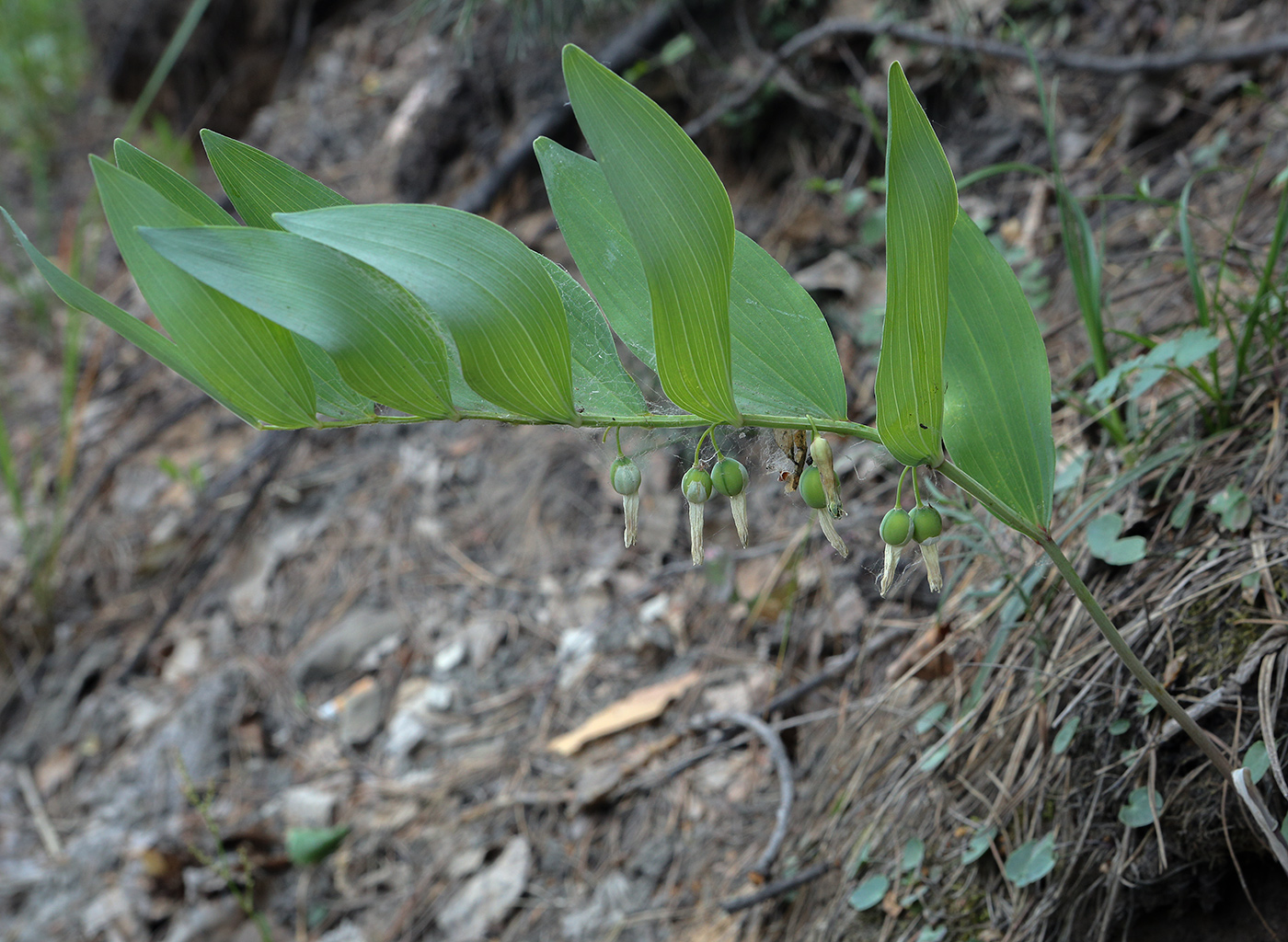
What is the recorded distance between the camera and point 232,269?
700 mm

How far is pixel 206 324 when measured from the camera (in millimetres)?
774

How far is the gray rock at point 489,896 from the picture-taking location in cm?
193

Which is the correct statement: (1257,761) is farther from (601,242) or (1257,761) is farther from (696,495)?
(601,242)

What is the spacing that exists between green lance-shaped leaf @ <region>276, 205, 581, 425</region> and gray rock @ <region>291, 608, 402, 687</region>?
7.27ft

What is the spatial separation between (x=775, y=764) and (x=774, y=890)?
35cm

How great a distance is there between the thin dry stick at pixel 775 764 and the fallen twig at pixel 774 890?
0.08 m

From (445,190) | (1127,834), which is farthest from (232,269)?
(445,190)

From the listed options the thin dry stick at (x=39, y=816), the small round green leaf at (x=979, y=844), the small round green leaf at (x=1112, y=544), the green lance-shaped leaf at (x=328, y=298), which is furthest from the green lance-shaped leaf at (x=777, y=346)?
the thin dry stick at (x=39, y=816)

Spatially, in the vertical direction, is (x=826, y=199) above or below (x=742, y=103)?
below

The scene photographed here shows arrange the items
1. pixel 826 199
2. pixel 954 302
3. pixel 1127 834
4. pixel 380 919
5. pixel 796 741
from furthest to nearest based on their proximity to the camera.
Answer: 1. pixel 826 199
2. pixel 380 919
3. pixel 796 741
4. pixel 1127 834
5. pixel 954 302

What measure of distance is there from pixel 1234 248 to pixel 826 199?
151 centimetres

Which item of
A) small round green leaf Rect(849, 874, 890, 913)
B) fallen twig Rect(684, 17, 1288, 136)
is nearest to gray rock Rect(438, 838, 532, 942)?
small round green leaf Rect(849, 874, 890, 913)

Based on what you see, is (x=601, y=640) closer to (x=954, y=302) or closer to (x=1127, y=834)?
(x=1127, y=834)

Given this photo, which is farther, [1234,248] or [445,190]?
[445,190]
